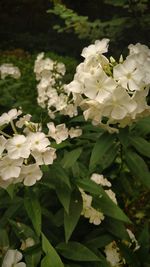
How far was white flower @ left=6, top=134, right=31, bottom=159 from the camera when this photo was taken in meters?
1.71

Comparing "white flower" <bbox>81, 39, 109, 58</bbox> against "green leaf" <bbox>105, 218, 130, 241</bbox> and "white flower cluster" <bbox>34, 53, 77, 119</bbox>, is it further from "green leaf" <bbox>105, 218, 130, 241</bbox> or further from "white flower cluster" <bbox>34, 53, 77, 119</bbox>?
"white flower cluster" <bbox>34, 53, 77, 119</bbox>

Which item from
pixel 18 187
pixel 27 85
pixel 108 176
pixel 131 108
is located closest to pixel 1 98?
pixel 27 85

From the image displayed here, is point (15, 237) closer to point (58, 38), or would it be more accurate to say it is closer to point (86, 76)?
point (86, 76)

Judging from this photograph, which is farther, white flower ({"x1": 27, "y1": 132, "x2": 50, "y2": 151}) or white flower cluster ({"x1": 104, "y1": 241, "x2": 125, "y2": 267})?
white flower cluster ({"x1": 104, "y1": 241, "x2": 125, "y2": 267})

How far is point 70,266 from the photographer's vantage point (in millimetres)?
1962

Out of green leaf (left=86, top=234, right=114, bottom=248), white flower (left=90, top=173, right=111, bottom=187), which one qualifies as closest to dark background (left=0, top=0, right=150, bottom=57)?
white flower (left=90, top=173, right=111, bottom=187)

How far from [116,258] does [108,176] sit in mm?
533

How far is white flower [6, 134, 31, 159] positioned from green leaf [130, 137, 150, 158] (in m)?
0.45

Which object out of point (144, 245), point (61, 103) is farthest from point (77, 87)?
point (61, 103)

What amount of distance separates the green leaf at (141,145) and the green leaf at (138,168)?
2.0 inches

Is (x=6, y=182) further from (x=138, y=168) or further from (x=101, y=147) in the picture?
(x=138, y=168)

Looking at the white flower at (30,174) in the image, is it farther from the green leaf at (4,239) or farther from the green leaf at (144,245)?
the green leaf at (144,245)

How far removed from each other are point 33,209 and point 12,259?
8.4 inches

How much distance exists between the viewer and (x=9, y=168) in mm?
1714
